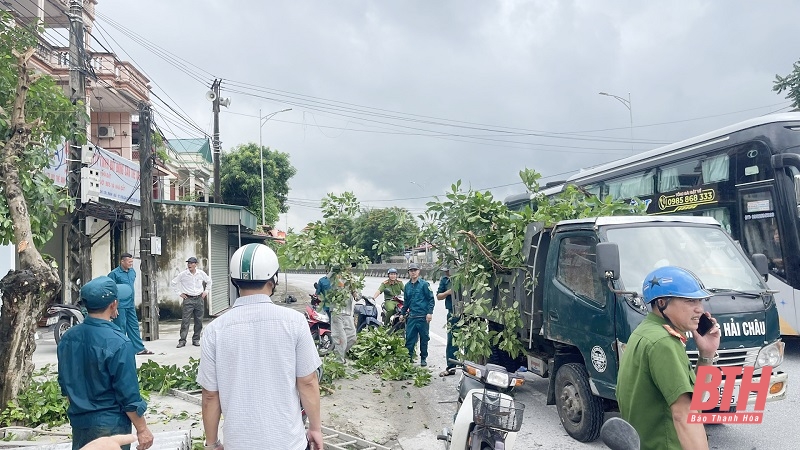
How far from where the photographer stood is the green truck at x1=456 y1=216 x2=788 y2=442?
5305 millimetres

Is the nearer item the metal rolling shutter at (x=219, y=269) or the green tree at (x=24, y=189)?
the green tree at (x=24, y=189)

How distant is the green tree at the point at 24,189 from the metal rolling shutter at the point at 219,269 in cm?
1169

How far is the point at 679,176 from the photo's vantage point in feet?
37.5

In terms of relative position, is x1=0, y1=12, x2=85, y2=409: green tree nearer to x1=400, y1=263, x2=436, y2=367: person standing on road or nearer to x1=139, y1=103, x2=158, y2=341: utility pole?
x1=400, y1=263, x2=436, y2=367: person standing on road

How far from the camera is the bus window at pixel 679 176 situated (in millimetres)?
11102

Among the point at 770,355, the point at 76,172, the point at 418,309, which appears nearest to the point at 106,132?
the point at 76,172

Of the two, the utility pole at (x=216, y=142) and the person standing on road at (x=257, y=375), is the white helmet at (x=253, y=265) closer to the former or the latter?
the person standing on road at (x=257, y=375)

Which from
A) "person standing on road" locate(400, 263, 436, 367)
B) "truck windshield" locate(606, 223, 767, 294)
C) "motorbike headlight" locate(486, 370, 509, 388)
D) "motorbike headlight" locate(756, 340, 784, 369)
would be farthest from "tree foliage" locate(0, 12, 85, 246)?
"motorbike headlight" locate(756, 340, 784, 369)

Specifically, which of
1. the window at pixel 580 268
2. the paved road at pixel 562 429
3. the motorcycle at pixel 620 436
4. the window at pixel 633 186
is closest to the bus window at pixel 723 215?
the window at pixel 633 186

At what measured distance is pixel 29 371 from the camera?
6.59 meters

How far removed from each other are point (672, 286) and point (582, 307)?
11.5 ft

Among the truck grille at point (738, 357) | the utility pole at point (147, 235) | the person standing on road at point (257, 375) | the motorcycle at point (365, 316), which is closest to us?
the person standing on road at point (257, 375)

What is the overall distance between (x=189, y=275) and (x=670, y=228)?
997 cm

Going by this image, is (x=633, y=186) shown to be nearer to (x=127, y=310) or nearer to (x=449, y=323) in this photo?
(x=449, y=323)
